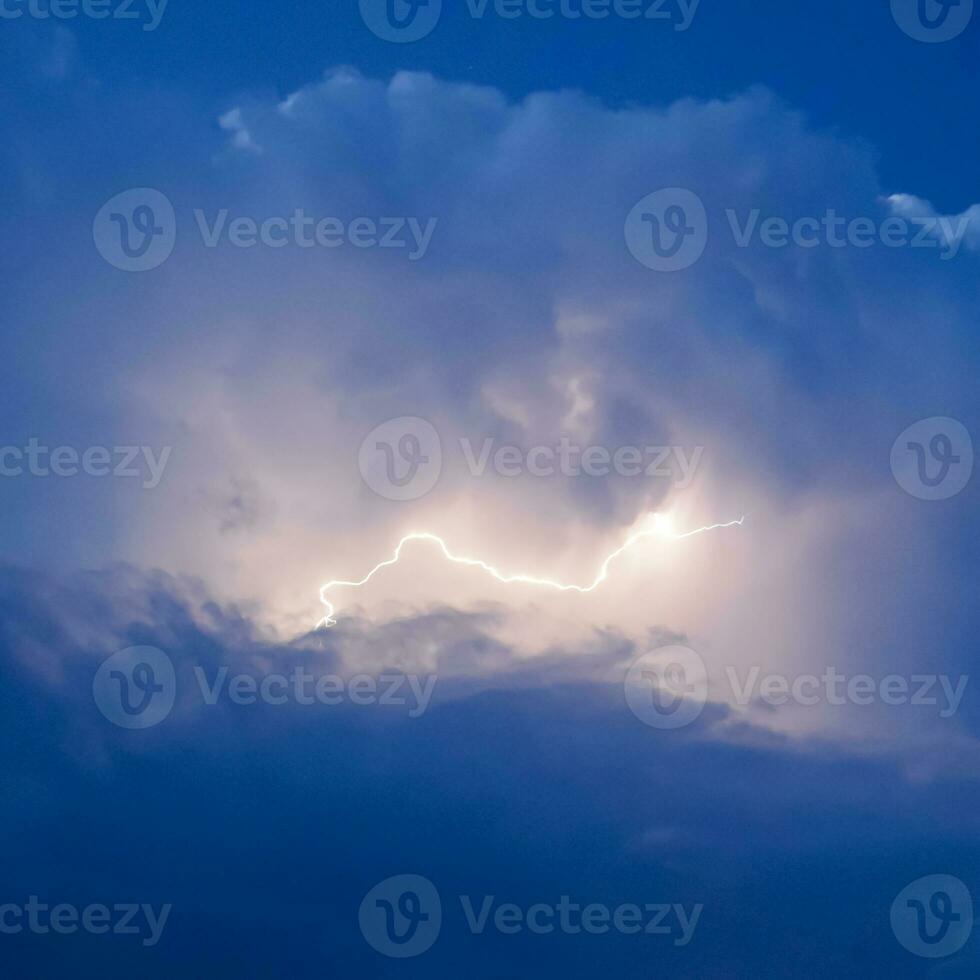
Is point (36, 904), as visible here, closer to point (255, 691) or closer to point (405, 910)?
point (255, 691)

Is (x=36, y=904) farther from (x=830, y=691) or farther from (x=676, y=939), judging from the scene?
(x=830, y=691)

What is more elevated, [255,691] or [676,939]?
[255,691]

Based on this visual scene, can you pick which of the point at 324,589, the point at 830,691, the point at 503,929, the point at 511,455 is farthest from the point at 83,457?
the point at 830,691

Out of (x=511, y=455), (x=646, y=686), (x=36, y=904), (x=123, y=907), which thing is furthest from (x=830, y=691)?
(x=36, y=904)

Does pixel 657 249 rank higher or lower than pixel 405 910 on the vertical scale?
higher

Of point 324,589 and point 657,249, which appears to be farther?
point 324,589

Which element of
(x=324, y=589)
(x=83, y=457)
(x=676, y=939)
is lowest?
(x=676, y=939)

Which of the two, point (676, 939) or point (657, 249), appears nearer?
point (657, 249)

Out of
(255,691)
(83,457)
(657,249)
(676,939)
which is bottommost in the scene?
(676,939)
